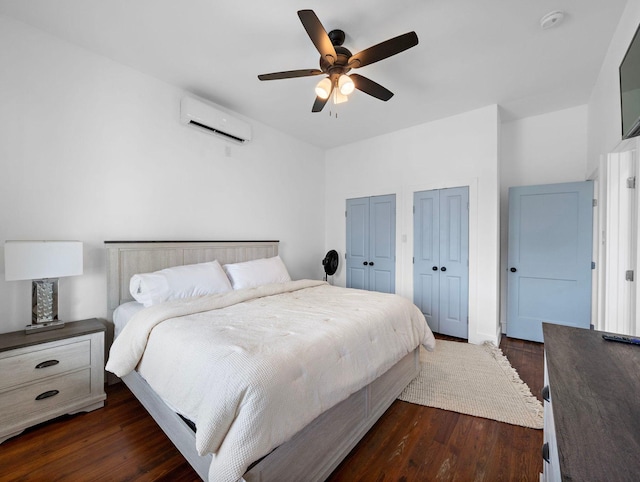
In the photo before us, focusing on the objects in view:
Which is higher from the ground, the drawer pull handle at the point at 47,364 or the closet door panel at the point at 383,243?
the closet door panel at the point at 383,243

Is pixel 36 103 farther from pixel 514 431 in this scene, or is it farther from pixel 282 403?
pixel 514 431

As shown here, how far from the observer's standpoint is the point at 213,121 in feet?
9.92

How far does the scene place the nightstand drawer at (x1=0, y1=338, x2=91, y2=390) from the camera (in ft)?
5.64

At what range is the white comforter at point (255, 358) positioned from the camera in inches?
43.2

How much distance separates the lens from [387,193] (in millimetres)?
4137

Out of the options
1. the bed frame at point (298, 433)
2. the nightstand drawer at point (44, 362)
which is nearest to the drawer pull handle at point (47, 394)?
the nightstand drawer at point (44, 362)

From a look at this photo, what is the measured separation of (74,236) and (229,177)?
1.64m

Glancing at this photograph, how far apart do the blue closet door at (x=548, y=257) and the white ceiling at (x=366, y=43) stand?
1128 millimetres

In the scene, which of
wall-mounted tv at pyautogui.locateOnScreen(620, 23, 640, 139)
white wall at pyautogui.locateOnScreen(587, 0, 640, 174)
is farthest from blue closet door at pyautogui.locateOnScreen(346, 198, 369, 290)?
wall-mounted tv at pyautogui.locateOnScreen(620, 23, 640, 139)

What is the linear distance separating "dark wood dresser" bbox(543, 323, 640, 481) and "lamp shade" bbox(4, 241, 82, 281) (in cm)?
273

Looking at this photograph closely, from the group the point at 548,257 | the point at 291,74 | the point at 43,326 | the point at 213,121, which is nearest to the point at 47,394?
the point at 43,326

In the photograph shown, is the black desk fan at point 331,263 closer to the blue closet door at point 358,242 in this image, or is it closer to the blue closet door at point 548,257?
the blue closet door at point 358,242

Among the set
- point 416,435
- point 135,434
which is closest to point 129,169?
point 135,434

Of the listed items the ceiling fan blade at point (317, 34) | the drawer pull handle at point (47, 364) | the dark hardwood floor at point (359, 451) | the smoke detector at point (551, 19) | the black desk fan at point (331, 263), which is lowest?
the dark hardwood floor at point (359, 451)
